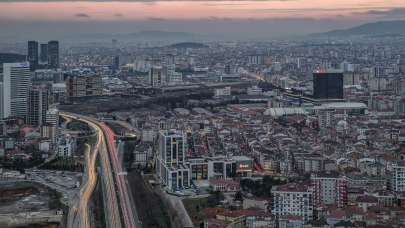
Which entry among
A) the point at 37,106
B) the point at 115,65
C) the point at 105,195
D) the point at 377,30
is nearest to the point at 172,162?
the point at 105,195

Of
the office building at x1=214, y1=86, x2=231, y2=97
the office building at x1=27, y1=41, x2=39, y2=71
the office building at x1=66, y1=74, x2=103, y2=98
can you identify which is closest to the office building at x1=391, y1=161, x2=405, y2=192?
the office building at x1=214, y1=86, x2=231, y2=97

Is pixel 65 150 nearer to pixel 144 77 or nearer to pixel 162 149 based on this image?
pixel 162 149

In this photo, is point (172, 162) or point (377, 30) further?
point (377, 30)

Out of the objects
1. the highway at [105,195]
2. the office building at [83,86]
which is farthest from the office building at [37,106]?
the office building at [83,86]

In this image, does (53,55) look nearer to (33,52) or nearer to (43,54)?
(43,54)

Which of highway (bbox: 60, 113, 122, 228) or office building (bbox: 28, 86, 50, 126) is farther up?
office building (bbox: 28, 86, 50, 126)

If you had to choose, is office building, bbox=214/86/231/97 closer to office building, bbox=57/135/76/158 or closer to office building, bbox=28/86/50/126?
office building, bbox=28/86/50/126
